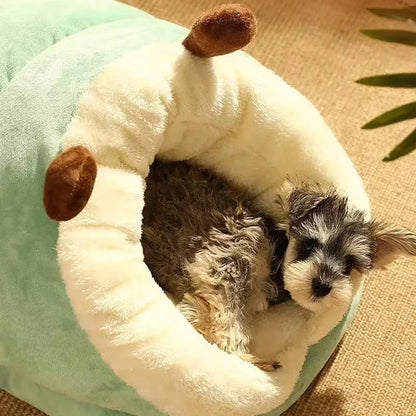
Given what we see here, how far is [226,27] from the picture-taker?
1259mm

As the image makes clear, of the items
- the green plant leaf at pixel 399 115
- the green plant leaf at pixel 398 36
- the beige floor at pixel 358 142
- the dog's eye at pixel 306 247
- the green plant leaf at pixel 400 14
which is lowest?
the beige floor at pixel 358 142

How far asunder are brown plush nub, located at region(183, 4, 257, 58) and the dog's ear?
0.49 metres

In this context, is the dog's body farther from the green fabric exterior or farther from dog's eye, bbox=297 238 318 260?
the green fabric exterior

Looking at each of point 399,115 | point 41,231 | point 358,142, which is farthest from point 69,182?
point 358,142

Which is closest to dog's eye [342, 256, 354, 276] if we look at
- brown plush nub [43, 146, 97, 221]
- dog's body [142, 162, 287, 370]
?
dog's body [142, 162, 287, 370]

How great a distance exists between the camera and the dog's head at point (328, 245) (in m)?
1.37

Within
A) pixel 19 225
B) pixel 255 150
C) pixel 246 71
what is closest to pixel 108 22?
pixel 246 71

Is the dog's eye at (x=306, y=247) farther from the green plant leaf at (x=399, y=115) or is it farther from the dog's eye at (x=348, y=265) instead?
the green plant leaf at (x=399, y=115)

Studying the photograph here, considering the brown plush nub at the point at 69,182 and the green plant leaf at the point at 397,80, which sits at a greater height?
the green plant leaf at the point at 397,80

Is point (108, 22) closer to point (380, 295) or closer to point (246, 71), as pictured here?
point (246, 71)

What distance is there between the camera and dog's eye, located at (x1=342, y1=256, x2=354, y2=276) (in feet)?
4.62

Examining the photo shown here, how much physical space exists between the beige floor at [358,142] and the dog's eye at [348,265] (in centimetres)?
34

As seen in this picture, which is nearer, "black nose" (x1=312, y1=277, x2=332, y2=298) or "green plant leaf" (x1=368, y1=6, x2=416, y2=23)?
"green plant leaf" (x1=368, y1=6, x2=416, y2=23)

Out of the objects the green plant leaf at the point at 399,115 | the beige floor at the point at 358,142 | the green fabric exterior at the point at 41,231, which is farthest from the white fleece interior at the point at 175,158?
the green plant leaf at the point at 399,115
